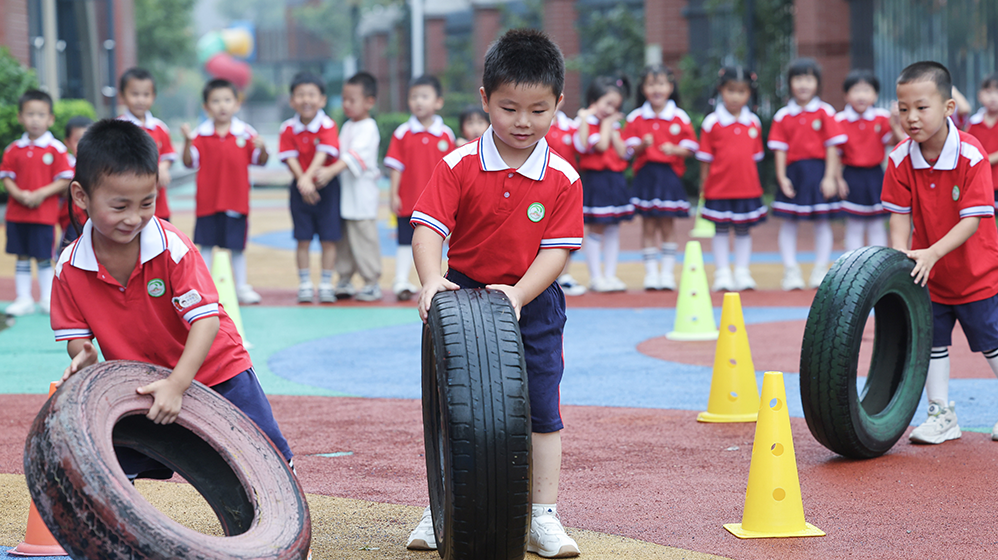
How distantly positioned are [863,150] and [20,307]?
26.1 ft

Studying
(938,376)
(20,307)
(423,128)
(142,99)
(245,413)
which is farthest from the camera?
(423,128)

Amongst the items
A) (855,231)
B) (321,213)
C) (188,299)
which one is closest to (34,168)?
(321,213)

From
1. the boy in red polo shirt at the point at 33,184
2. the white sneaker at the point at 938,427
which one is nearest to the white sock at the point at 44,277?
the boy in red polo shirt at the point at 33,184

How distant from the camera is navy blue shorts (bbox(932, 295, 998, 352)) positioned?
5.14m

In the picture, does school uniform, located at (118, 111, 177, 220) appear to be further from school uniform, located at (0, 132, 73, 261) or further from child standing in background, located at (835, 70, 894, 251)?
child standing in background, located at (835, 70, 894, 251)

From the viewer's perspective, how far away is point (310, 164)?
33.1 feet

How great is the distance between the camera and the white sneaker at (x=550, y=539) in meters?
3.63

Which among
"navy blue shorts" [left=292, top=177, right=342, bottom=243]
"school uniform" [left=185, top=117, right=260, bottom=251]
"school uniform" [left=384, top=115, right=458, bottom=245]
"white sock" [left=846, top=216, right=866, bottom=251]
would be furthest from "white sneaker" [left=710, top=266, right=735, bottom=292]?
"school uniform" [left=185, top=117, right=260, bottom=251]

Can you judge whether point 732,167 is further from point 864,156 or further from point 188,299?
point 188,299

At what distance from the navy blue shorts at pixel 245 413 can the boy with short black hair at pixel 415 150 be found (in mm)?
6516

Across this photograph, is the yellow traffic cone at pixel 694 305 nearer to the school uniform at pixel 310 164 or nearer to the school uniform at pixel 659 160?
the school uniform at pixel 659 160

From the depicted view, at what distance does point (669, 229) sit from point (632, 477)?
6519 mm

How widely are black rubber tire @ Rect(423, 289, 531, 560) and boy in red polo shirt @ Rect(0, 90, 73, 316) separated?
7.04 metres

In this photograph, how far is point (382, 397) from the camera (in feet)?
21.1
